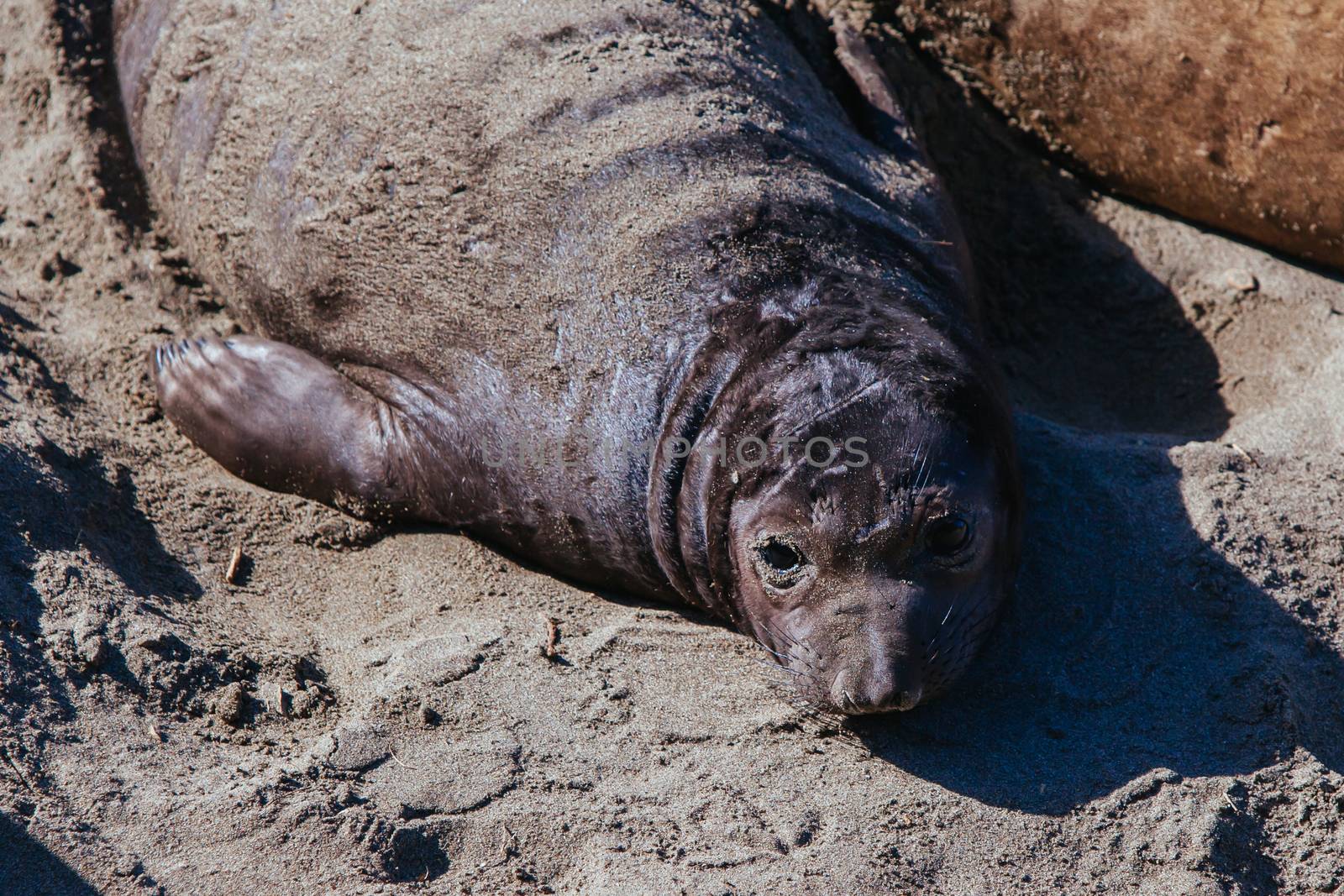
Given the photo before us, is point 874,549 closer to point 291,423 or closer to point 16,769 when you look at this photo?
point 291,423

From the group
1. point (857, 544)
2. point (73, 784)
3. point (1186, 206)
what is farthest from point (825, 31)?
point (73, 784)

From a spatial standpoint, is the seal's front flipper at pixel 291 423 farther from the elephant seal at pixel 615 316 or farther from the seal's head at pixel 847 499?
the seal's head at pixel 847 499

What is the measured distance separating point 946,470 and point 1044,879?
1.02 meters

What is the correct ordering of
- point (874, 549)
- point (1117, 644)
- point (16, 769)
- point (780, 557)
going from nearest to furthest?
point (16, 769), point (874, 549), point (780, 557), point (1117, 644)

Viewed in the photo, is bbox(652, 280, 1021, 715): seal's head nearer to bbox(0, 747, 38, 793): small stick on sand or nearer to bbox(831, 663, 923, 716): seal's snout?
bbox(831, 663, 923, 716): seal's snout

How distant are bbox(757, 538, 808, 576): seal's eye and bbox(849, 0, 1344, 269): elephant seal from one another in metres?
2.84

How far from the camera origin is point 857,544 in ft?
11.5

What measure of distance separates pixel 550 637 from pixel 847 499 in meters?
0.94

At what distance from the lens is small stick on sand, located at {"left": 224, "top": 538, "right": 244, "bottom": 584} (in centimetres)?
414

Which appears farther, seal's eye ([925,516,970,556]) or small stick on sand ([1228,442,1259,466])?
small stick on sand ([1228,442,1259,466])

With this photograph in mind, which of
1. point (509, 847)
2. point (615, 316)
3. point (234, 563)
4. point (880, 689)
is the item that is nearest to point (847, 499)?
point (880, 689)

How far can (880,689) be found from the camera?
11.1 feet

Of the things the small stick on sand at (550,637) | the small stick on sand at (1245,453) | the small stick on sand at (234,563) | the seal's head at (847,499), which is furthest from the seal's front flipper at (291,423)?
the small stick on sand at (1245,453)

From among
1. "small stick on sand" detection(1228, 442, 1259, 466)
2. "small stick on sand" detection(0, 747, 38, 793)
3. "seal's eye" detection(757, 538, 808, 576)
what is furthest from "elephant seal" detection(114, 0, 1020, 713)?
"small stick on sand" detection(0, 747, 38, 793)
